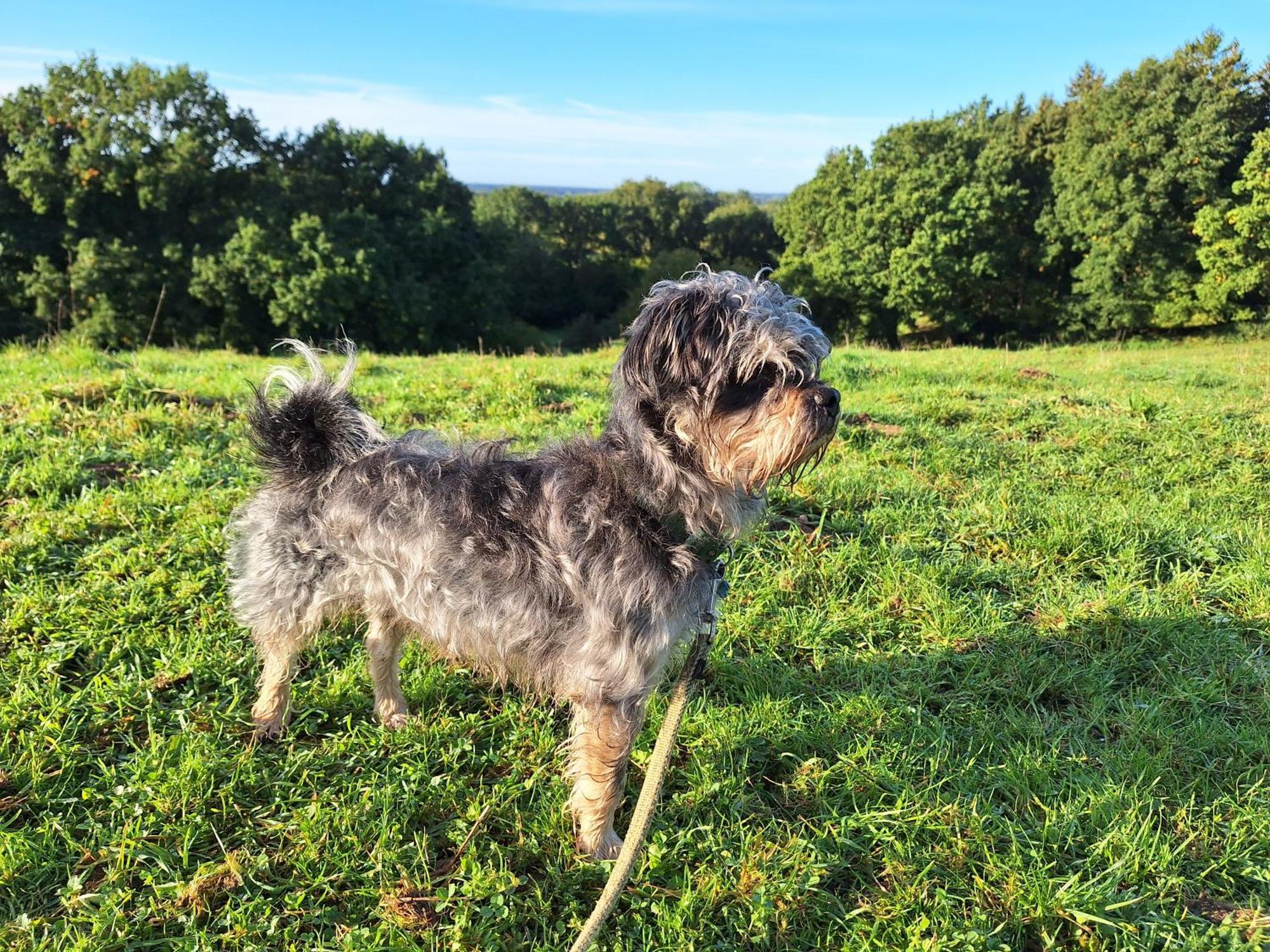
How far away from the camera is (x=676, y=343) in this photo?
2.86 meters

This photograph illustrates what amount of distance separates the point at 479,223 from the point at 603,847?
42.6 m

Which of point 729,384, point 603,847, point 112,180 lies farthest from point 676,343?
point 112,180

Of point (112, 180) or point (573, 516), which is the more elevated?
point (112, 180)

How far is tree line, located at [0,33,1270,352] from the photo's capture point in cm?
2981

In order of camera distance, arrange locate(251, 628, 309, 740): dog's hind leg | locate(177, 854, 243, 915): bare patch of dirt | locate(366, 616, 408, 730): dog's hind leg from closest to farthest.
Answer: locate(177, 854, 243, 915): bare patch of dirt → locate(251, 628, 309, 740): dog's hind leg → locate(366, 616, 408, 730): dog's hind leg

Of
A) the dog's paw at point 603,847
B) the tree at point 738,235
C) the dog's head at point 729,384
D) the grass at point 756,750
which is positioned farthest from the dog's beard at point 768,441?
the tree at point 738,235

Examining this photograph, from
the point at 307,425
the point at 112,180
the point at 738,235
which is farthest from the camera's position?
the point at 738,235

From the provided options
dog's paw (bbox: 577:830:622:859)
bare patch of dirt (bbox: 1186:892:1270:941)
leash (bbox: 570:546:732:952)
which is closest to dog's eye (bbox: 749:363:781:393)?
leash (bbox: 570:546:732:952)

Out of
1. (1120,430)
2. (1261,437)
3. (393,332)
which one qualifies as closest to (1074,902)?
(1120,430)

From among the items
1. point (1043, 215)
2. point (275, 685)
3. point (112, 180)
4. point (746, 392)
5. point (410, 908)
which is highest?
point (1043, 215)

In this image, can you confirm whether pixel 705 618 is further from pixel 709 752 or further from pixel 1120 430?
pixel 1120 430

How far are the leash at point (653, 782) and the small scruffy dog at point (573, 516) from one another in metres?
0.12

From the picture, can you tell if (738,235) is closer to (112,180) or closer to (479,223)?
(479,223)

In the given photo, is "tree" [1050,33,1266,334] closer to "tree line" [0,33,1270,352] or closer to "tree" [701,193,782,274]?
"tree line" [0,33,1270,352]
